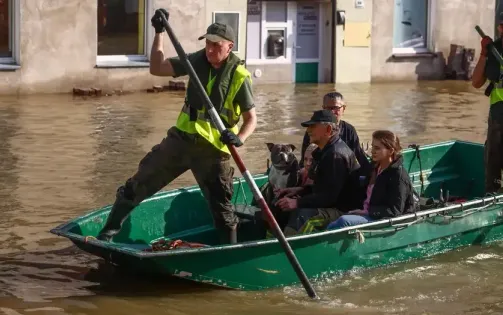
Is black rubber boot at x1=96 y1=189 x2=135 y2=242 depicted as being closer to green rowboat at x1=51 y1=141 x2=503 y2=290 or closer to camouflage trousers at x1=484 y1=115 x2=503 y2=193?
green rowboat at x1=51 y1=141 x2=503 y2=290

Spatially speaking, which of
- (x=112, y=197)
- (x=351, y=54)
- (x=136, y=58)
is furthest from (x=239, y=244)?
(x=351, y=54)

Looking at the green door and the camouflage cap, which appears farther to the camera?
the green door

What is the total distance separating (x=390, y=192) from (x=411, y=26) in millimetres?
16538

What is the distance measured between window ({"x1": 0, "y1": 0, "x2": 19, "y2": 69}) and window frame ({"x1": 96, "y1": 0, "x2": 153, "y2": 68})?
1.64 meters

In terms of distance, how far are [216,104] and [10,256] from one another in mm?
2323

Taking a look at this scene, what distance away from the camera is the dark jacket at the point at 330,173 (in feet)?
29.2

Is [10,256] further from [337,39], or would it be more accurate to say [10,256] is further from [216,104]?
[337,39]

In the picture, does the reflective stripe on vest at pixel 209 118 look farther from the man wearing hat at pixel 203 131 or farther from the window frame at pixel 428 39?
the window frame at pixel 428 39

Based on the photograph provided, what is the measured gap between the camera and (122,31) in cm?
2109

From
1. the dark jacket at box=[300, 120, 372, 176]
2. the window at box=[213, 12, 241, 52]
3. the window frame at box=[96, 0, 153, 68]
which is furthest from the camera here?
the window at box=[213, 12, 241, 52]

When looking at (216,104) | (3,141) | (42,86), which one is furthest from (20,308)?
(42,86)

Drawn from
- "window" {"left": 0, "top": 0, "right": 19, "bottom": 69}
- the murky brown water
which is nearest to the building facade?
"window" {"left": 0, "top": 0, "right": 19, "bottom": 69}

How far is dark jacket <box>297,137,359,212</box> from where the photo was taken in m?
8.91

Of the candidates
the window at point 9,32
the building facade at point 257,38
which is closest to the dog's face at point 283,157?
the building facade at point 257,38
